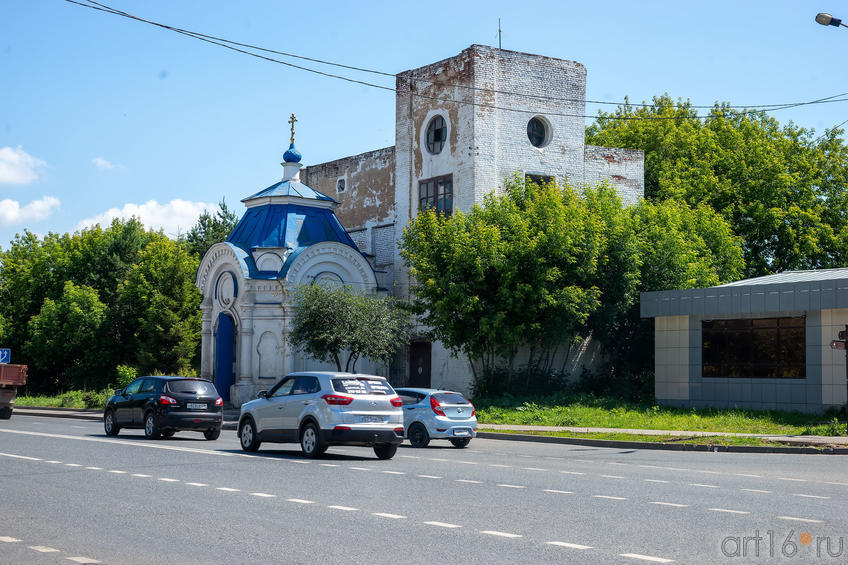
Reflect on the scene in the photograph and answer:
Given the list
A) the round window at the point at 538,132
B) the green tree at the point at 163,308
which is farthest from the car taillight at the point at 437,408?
the green tree at the point at 163,308

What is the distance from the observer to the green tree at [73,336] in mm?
62688

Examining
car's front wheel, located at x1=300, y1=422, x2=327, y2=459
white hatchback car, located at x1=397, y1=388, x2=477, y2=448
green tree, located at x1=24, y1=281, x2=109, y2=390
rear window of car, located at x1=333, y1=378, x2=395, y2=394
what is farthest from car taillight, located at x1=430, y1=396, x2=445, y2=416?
green tree, located at x1=24, y1=281, x2=109, y2=390

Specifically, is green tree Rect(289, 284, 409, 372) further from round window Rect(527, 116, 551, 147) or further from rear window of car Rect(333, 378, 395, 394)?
rear window of car Rect(333, 378, 395, 394)

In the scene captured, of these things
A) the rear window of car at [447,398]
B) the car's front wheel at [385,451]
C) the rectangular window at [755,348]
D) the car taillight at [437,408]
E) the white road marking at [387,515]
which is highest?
the rectangular window at [755,348]

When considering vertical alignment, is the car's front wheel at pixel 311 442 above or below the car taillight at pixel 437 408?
below

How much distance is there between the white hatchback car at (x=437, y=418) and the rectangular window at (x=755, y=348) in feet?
41.9

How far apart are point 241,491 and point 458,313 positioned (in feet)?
79.1

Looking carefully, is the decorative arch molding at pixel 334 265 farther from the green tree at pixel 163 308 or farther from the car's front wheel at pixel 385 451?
the car's front wheel at pixel 385 451

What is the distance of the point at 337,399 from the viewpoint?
18.2 meters

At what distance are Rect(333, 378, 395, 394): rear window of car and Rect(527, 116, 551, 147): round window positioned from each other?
23905 millimetres

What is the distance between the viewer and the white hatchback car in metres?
23.2

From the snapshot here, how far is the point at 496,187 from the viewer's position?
39.8 meters

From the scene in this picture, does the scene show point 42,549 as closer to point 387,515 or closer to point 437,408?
point 387,515

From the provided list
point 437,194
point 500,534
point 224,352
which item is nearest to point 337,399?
point 500,534
